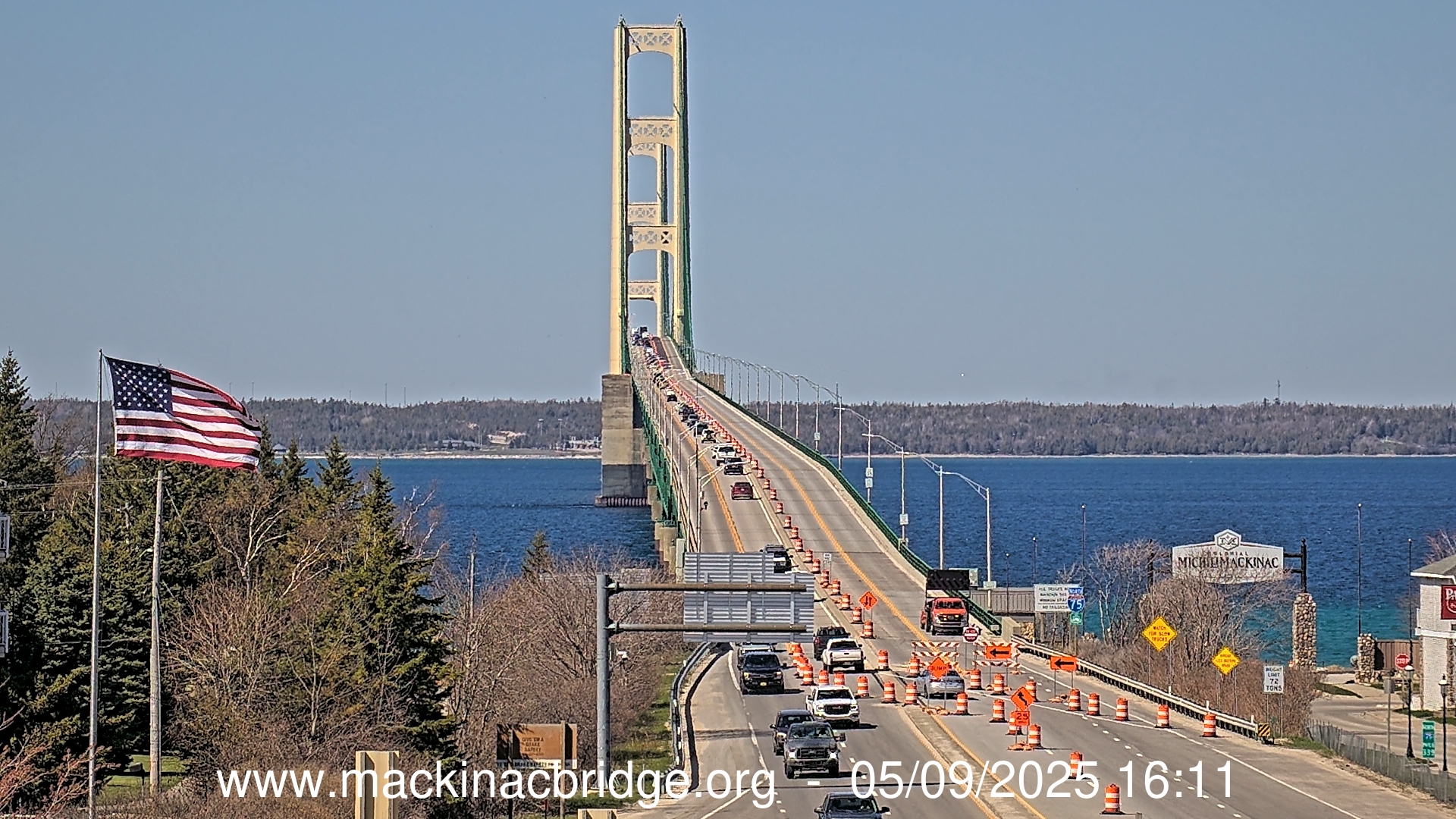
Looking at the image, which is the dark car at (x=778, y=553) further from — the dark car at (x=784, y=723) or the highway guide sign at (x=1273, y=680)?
the dark car at (x=784, y=723)

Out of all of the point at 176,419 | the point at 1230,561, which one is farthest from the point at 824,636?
the point at 176,419

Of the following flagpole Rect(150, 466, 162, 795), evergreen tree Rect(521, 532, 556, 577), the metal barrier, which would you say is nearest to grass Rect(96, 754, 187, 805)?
flagpole Rect(150, 466, 162, 795)

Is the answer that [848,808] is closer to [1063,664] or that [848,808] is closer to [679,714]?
[679,714]

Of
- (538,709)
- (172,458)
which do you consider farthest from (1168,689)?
(172,458)

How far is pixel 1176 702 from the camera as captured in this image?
167ft

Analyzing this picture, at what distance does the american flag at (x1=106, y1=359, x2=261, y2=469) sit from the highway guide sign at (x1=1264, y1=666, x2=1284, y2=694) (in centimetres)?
2609

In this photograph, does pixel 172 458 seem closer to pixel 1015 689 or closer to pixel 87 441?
pixel 1015 689

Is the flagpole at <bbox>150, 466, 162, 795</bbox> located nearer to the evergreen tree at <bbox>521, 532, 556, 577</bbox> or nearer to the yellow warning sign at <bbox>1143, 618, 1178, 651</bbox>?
the yellow warning sign at <bbox>1143, 618, 1178, 651</bbox>

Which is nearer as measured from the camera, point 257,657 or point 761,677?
point 257,657

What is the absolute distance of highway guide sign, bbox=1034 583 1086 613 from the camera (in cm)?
6438

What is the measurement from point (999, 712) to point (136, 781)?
20708mm
